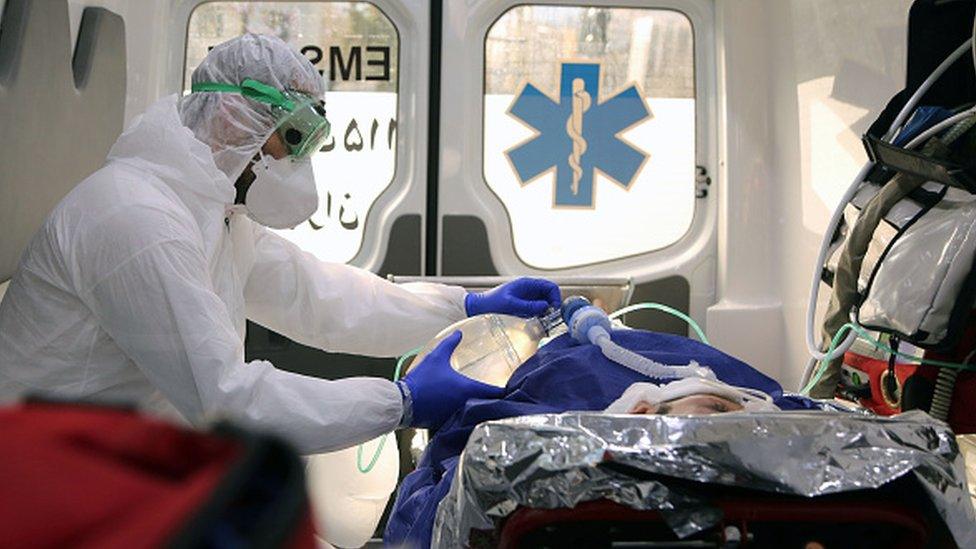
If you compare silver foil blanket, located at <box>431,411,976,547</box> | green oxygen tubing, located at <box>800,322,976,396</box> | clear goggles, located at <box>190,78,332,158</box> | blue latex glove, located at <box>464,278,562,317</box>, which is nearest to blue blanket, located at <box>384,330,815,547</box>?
blue latex glove, located at <box>464,278,562,317</box>

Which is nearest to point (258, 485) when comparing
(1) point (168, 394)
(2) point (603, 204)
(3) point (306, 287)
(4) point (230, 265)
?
(1) point (168, 394)

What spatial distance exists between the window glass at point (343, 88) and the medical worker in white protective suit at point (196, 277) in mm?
1394

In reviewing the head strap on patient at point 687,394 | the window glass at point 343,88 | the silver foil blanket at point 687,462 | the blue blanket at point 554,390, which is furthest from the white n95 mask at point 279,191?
the window glass at point 343,88

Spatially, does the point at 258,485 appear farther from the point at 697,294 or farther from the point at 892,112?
the point at 697,294

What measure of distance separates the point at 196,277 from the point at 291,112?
456mm

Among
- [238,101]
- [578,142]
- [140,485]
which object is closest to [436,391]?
[238,101]

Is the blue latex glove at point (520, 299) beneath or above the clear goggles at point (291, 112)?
beneath

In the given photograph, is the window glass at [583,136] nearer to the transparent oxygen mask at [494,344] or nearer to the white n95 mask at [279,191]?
the transparent oxygen mask at [494,344]

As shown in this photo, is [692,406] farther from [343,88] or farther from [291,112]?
[343,88]

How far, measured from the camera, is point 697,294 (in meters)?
3.85

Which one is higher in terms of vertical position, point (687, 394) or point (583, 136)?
point (583, 136)

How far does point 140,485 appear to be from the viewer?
1.89ft

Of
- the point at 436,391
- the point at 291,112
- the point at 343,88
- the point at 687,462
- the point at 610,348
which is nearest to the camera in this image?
the point at 687,462

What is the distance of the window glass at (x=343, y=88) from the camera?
12.4ft
